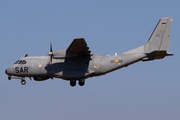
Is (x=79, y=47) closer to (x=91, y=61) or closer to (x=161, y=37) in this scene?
(x=91, y=61)

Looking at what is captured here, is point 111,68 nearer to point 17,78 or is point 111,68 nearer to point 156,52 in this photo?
point 156,52

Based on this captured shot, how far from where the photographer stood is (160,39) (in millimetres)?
41750

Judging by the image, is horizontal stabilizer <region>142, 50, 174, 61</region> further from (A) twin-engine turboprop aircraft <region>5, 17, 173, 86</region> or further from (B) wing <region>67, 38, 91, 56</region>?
(B) wing <region>67, 38, 91, 56</region>

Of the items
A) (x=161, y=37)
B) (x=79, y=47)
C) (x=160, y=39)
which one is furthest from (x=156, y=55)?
(x=79, y=47)

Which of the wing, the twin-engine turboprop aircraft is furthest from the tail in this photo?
the wing

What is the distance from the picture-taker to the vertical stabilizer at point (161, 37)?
41562 millimetres

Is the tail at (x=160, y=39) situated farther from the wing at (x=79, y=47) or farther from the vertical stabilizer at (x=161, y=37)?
the wing at (x=79, y=47)

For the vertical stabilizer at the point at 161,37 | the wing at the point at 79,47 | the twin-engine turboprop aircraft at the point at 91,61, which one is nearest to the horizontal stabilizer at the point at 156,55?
the twin-engine turboprop aircraft at the point at 91,61

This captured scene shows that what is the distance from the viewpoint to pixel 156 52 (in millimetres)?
40625

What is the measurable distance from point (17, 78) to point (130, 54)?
1190cm

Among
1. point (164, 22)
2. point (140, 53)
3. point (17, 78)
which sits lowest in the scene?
point (17, 78)

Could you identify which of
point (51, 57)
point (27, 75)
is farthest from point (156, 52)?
point (27, 75)

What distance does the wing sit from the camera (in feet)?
123

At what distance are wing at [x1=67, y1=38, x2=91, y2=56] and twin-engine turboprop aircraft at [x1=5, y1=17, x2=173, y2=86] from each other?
18 centimetres
